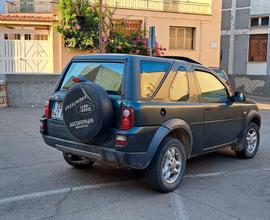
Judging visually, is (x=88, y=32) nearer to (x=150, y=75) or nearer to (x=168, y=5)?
(x=168, y=5)

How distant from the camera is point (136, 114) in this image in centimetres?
460

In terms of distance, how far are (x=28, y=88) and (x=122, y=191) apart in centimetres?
982

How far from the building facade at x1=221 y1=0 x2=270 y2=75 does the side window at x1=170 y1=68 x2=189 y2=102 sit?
68.4 ft

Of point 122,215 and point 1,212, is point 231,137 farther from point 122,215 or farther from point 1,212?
point 1,212

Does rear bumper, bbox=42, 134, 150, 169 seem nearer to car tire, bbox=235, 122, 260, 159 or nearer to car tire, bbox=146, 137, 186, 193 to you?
car tire, bbox=146, 137, 186, 193

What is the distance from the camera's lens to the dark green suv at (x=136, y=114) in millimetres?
4640

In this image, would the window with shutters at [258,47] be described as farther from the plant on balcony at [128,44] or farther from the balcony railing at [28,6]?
the balcony railing at [28,6]

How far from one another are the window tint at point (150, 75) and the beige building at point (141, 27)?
1220 cm

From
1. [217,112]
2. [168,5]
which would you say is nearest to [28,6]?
[168,5]

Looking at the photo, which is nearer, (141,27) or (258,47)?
(141,27)

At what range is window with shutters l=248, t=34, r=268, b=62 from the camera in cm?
2481

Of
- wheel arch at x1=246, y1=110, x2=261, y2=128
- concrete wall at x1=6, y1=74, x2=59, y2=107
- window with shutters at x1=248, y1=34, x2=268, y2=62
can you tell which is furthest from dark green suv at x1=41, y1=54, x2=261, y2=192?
window with shutters at x1=248, y1=34, x2=268, y2=62

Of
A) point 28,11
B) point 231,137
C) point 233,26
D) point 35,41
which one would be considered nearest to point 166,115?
point 231,137

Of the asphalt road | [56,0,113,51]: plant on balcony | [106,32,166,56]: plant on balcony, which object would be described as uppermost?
[56,0,113,51]: plant on balcony
